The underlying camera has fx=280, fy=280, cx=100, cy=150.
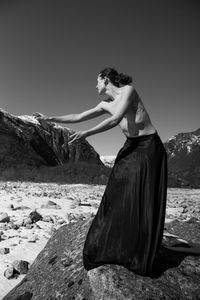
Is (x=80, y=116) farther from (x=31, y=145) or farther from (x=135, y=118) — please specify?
(x=31, y=145)

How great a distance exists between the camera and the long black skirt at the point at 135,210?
3.29 metres

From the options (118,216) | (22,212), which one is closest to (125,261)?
(118,216)

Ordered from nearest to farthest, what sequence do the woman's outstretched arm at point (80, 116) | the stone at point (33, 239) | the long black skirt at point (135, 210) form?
the long black skirt at point (135, 210), the woman's outstretched arm at point (80, 116), the stone at point (33, 239)

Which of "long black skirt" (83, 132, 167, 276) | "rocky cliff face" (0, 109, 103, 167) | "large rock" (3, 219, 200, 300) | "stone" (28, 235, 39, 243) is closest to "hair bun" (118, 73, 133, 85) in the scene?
"long black skirt" (83, 132, 167, 276)

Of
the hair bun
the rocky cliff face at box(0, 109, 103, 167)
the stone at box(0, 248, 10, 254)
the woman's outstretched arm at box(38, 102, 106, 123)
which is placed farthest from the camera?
the rocky cliff face at box(0, 109, 103, 167)

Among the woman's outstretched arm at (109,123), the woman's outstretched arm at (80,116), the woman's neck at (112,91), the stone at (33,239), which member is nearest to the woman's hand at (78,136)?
the woman's outstretched arm at (109,123)

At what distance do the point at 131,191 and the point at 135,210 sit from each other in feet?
0.75

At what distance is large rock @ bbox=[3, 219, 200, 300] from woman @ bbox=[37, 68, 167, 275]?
0.16 m

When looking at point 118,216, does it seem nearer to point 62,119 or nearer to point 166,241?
point 62,119

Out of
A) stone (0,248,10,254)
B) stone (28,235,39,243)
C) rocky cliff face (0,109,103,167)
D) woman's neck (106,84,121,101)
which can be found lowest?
stone (0,248,10,254)

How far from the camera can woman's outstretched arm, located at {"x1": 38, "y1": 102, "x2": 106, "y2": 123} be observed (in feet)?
11.5

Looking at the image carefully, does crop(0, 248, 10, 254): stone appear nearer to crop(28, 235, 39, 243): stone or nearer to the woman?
crop(28, 235, 39, 243): stone

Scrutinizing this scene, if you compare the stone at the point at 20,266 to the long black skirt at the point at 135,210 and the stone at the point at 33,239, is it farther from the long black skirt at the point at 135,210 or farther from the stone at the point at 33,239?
the long black skirt at the point at 135,210

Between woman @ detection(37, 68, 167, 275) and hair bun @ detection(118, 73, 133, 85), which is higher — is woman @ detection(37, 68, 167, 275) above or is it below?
below
